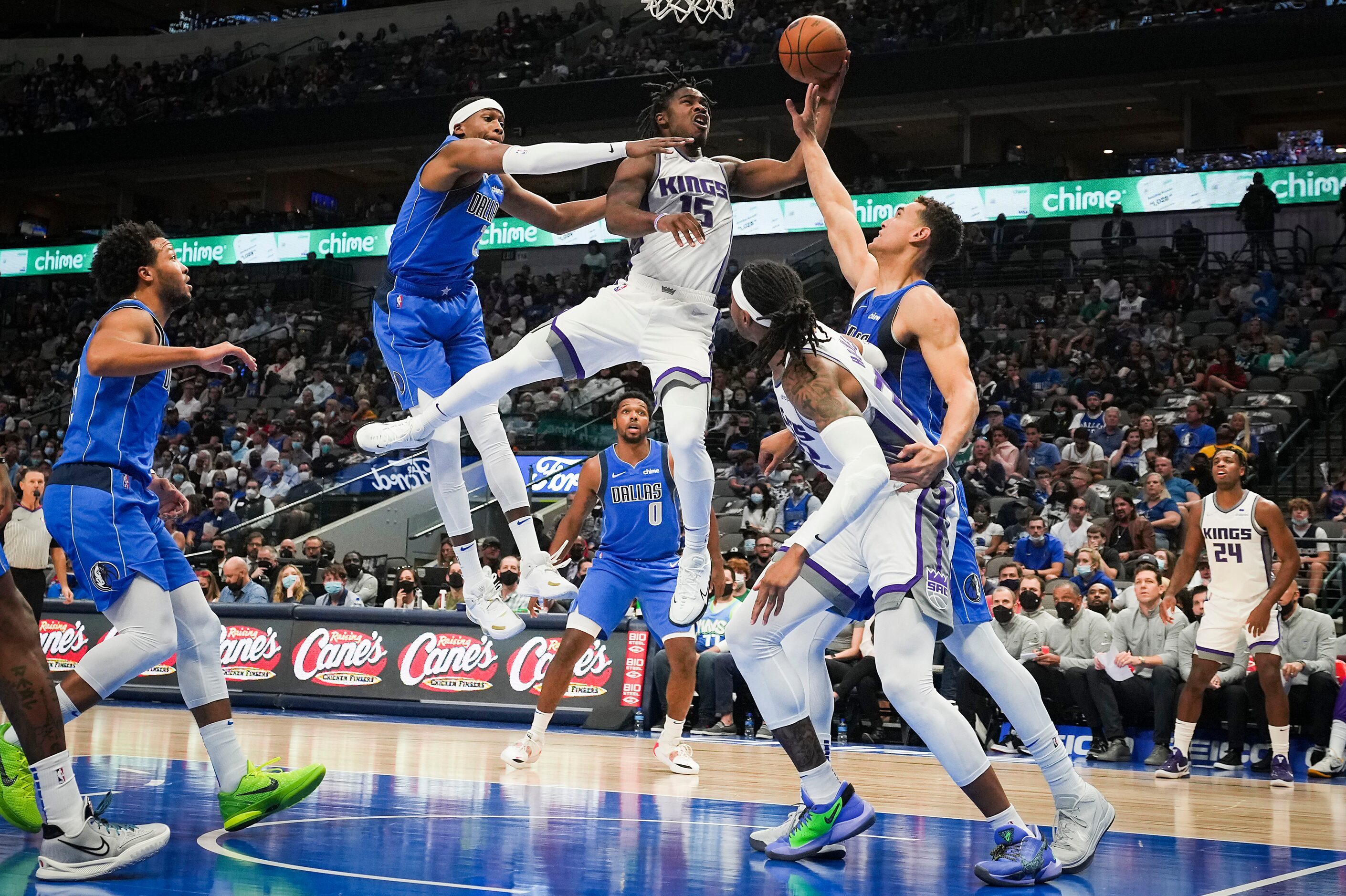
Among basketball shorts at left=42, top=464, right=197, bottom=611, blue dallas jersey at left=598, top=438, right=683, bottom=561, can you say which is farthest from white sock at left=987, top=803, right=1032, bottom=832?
blue dallas jersey at left=598, top=438, right=683, bottom=561

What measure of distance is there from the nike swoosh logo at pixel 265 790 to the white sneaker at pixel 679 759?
339 centimetres

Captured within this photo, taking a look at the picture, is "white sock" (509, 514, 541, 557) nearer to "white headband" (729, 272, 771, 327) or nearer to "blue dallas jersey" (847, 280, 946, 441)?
"white headband" (729, 272, 771, 327)

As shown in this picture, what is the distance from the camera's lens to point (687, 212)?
5.74 metres

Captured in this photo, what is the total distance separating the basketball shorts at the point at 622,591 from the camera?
880 centimetres

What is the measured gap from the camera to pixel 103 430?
16.4 feet

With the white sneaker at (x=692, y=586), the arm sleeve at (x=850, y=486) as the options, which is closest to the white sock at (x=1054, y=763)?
the arm sleeve at (x=850, y=486)

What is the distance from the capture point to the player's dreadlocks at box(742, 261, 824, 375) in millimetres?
4836

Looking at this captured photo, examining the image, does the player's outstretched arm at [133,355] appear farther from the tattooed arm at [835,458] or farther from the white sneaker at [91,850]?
the tattooed arm at [835,458]

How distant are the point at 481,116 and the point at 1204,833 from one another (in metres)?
4.92

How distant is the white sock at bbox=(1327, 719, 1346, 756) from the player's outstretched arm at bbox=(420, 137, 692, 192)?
6.89m

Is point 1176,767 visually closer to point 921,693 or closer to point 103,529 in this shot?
point 921,693

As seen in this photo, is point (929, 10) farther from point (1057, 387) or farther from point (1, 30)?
point (1, 30)

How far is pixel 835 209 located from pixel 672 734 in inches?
169

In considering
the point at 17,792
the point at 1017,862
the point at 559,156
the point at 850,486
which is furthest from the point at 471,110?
the point at 1017,862
